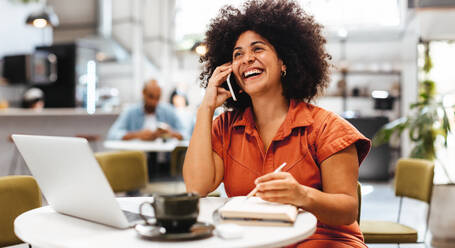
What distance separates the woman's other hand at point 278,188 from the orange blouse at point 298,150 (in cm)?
28

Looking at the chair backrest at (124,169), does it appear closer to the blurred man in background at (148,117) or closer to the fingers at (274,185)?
the fingers at (274,185)

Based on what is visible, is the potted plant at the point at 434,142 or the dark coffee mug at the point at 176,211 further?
the potted plant at the point at 434,142

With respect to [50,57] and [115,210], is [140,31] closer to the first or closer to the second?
[50,57]

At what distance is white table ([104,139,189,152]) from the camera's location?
4.33 metres

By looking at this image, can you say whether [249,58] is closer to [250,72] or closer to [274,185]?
[250,72]

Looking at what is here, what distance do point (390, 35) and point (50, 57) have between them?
774cm

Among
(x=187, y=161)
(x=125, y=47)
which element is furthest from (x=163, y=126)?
(x=125, y=47)

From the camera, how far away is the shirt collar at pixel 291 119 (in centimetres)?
165

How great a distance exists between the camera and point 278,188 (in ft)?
4.15

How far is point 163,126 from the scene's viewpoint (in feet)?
15.8

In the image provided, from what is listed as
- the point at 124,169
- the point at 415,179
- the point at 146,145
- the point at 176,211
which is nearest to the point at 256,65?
the point at 176,211

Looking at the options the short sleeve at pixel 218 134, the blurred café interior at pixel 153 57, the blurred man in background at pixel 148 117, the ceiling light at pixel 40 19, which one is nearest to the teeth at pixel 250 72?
the short sleeve at pixel 218 134

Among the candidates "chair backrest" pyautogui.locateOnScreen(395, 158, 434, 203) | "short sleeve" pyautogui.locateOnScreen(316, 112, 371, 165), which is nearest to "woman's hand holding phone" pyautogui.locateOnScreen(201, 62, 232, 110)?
"short sleeve" pyautogui.locateOnScreen(316, 112, 371, 165)

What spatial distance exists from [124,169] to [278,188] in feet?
5.80
